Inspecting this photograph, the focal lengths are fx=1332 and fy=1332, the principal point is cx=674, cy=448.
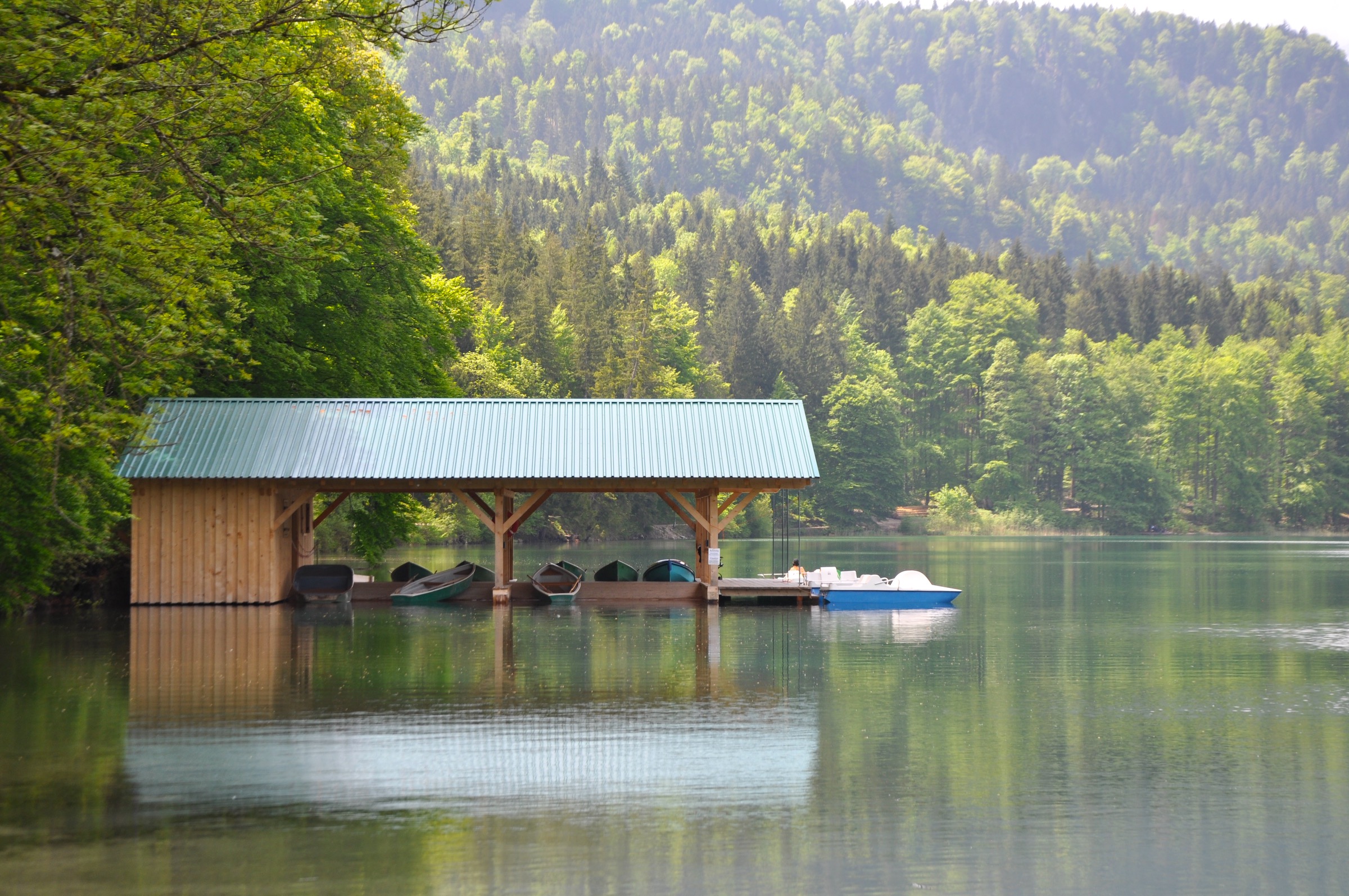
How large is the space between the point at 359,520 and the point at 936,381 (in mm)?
76753

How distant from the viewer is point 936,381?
104 meters

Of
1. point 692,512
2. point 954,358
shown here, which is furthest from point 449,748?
point 954,358

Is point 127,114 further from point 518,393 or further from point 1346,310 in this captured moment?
point 1346,310

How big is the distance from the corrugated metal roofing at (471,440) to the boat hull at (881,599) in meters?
3.30

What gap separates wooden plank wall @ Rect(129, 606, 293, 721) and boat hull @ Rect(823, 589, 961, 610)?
1156cm

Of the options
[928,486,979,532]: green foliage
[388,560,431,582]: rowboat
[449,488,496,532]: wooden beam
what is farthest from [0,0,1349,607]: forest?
[449,488,496,532]: wooden beam

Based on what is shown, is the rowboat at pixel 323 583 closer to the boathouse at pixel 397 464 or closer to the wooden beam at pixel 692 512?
the boathouse at pixel 397 464

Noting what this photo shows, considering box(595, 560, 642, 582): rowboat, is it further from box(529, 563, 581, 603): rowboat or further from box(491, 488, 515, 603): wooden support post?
box(491, 488, 515, 603): wooden support post

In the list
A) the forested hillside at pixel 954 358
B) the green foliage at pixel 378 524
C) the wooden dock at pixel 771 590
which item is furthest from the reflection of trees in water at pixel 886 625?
the forested hillside at pixel 954 358

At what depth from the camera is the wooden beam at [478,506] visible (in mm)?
27844

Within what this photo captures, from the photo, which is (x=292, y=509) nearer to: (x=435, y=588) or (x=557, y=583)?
(x=435, y=588)

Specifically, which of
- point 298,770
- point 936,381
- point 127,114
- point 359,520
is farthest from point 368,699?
point 936,381

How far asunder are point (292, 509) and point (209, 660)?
27.9 feet

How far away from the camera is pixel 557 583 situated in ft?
96.8
